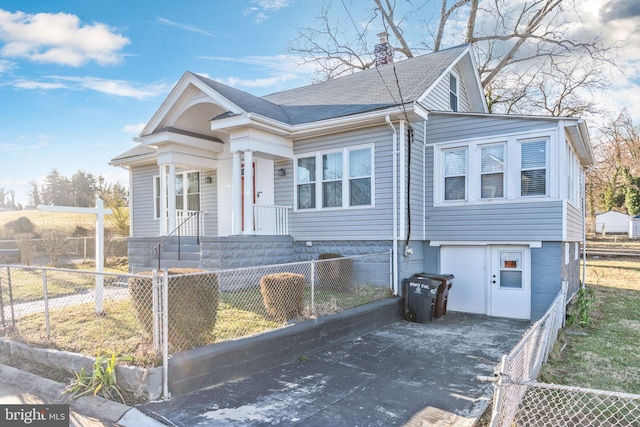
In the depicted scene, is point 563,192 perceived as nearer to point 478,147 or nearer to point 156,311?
point 478,147

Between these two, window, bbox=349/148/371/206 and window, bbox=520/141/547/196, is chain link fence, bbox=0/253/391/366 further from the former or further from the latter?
window, bbox=520/141/547/196

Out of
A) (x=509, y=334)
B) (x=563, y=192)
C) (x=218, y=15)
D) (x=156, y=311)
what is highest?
(x=218, y=15)

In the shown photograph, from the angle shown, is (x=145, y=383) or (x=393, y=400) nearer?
(x=145, y=383)

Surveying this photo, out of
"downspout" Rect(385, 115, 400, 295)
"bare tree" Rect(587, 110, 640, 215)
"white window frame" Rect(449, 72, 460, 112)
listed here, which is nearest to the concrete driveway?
"downspout" Rect(385, 115, 400, 295)

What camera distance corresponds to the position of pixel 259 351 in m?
5.28

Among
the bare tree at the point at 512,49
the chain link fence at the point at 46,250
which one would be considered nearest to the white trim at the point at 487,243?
the chain link fence at the point at 46,250

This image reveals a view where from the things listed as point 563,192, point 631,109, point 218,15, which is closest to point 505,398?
point 563,192

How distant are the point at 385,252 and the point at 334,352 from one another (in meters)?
3.51

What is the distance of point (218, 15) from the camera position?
1180 cm

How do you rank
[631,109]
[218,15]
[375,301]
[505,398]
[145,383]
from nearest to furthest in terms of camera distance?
[505,398], [145,383], [375,301], [218,15], [631,109]

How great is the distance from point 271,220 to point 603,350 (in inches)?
285

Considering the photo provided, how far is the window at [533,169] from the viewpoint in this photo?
8703 millimetres

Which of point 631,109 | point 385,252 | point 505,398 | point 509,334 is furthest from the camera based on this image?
point 631,109

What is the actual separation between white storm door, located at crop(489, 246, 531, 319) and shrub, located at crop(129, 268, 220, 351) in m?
6.67
